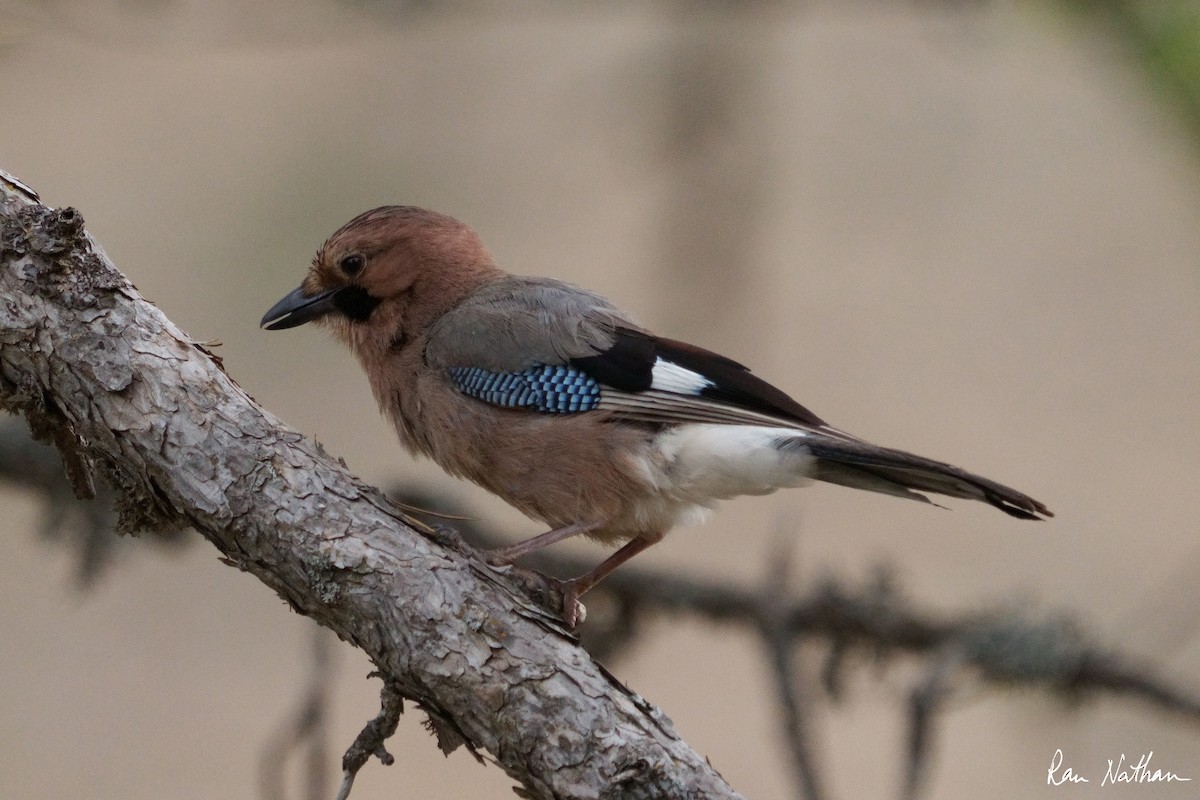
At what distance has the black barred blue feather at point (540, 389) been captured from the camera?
3.36 metres

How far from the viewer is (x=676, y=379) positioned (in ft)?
11.0

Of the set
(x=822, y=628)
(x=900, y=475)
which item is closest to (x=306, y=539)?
(x=900, y=475)

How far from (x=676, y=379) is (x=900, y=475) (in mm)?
684

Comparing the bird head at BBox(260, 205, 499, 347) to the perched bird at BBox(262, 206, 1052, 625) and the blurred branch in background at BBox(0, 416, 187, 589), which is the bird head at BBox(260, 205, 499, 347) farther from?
the blurred branch in background at BBox(0, 416, 187, 589)

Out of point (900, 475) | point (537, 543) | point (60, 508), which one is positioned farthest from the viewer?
point (60, 508)

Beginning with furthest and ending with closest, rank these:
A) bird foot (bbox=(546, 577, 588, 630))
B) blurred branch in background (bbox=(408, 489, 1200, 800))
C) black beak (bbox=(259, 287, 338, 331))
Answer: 1. black beak (bbox=(259, 287, 338, 331))
2. blurred branch in background (bbox=(408, 489, 1200, 800))
3. bird foot (bbox=(546, 577, 588, 630))

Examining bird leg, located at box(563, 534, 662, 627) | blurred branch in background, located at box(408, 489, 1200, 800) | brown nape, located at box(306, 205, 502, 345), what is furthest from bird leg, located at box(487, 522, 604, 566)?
brown nape, located at box(306, 205, 502, 345)

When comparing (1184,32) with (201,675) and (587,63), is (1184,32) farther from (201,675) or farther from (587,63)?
(201,675)

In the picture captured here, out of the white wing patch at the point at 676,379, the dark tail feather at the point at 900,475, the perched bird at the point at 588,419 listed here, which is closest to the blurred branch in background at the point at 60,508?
the perched bird at the point at 588,419

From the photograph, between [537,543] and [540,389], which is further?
[540,389]

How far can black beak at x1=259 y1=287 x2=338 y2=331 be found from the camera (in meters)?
3.73

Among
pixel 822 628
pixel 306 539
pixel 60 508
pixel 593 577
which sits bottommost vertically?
pixel 60 508

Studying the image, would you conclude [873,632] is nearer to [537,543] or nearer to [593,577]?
[593,577]

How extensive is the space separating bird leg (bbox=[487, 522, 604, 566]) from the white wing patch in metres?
0.41
